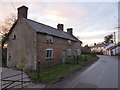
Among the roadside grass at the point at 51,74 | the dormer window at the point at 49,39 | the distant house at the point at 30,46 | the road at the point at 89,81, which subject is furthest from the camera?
the dormer window at the point at 49,39

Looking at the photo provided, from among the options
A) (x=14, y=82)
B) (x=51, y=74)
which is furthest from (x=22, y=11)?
(x=14, y=82)

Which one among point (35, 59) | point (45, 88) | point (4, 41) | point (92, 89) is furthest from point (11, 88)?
point (4, 41)

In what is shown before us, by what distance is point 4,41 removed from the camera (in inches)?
866

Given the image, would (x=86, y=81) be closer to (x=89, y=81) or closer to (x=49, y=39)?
(x=89, y=81)

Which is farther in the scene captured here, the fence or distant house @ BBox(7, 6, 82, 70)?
distant house @ BBox(7, 6, 82, 70)

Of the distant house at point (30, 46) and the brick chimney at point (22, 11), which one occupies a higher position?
the brick chimney at point (22, 11)

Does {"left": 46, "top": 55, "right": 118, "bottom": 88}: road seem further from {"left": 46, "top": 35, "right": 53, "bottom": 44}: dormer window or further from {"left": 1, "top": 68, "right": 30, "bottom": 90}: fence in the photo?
{"left": 46, "top": 35, "right": 53, "bottom": 44}: dormer window

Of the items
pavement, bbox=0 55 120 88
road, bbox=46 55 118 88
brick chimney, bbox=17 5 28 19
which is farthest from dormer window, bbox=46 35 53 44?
road, bbox=46 55 118 88

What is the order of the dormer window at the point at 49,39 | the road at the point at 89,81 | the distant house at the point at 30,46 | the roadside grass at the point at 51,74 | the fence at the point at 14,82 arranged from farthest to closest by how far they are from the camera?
the dormer window at the point at 49,39, the distant house at the point at 30,46, the roadside grass at the point at 51,74, the road at the point at 89,81, the fence at the point at 14,82

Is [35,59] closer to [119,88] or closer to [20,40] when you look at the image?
[20,40]

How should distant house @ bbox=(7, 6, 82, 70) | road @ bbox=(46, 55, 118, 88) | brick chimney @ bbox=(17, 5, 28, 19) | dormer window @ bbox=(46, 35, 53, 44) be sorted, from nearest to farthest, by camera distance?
1. road @ bbox=(46, 55, 118, 88)
2. distant house @ bbox=(7, 6, 82, 70)
3. dormer window @ bbox=(46, 35, 53, 44)
4. brick chimney @ bbox=(17, 5, 28, 19)

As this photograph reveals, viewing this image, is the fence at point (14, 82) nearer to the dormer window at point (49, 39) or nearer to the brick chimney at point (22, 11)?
the dormer window at point (49, 39)

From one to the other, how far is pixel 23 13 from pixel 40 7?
3.25m

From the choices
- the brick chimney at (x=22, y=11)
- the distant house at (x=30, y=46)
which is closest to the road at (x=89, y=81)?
the distant house at (x=30, y=46)
